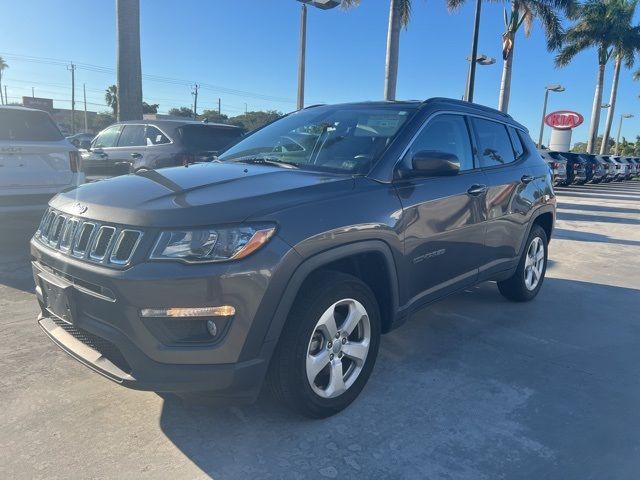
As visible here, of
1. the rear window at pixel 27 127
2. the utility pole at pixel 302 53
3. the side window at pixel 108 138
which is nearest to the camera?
the rear window at pixel 27 127

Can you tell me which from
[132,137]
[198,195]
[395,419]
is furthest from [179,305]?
[132,137]

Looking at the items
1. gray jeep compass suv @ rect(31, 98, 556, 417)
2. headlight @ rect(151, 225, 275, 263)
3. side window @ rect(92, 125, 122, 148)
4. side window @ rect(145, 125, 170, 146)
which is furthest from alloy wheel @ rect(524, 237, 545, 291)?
side window @ rect(92, 125, 122, 148)

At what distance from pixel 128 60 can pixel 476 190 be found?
32.2 ft

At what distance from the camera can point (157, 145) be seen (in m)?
8.83

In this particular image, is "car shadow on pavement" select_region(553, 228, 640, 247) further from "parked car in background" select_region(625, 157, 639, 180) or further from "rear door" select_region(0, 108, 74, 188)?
"parked car in background" select_region(625, 157, 639, 180)

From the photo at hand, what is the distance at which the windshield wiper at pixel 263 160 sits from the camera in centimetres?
338

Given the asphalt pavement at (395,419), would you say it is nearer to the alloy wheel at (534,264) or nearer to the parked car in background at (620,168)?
the alloy wheel at (534,264)

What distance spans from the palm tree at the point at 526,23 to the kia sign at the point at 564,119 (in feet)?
34.1

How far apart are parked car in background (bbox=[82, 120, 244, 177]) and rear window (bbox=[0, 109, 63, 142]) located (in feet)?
5.20

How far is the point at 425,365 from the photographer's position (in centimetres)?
364

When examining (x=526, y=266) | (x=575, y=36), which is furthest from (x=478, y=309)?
(x=575, y=36)

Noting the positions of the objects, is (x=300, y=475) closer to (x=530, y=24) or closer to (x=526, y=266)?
(x=526, y=266)

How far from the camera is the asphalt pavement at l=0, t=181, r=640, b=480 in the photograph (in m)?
2.50

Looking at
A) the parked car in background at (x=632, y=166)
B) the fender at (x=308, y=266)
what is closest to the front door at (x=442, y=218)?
the fender at (x=308, y=266)
